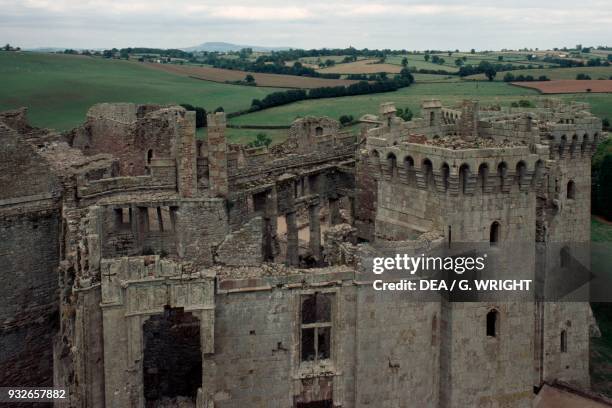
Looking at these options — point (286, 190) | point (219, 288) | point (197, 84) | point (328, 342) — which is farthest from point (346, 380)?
point (197, 84)

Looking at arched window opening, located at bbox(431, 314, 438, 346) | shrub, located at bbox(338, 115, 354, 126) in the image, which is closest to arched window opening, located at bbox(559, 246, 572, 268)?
arched window opening, located at bbox(431, 314, 438, 346)

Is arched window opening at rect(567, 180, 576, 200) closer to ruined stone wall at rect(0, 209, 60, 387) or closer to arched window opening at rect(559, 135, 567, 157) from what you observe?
arched window opening at rect(559, 135, 567, 157)

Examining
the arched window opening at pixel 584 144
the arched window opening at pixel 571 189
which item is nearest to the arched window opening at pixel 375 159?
the arched window opening at pixel 571 189

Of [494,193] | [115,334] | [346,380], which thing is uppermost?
[494,193]

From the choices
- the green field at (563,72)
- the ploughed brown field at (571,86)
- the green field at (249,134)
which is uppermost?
the green field at (563,72)

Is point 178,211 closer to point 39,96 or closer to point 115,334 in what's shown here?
point 115,334

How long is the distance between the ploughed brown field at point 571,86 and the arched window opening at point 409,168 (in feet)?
249

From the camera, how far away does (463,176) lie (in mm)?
22234

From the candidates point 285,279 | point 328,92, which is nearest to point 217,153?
point 285,279

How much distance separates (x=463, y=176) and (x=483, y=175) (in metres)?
0.63

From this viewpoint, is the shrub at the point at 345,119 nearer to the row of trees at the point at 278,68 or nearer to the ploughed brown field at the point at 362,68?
the row of trees at the point at 278,68

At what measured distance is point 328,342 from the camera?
2189 cm

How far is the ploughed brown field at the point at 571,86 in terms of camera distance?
95938 mm

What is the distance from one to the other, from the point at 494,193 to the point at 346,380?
714cm
